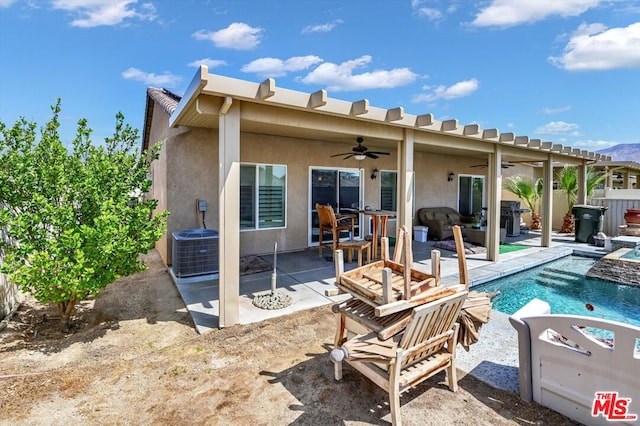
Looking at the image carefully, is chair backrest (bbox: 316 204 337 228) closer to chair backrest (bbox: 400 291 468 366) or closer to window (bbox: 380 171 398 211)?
window (bbox: 380 171 398 211)

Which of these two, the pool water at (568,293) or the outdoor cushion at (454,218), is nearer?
the pool water at (568,293)

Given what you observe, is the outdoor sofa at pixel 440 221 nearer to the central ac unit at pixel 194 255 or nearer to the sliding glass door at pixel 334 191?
the sliding glass door at pixel 334 191

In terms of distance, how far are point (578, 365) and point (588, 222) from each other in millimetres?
9806

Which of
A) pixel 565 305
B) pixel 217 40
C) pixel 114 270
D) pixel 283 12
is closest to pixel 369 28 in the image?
pixel 283 12

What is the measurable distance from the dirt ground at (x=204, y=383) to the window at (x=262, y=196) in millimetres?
3478

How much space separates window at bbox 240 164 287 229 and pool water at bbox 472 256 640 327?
14.7ft

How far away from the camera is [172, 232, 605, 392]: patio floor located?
3.14 metres

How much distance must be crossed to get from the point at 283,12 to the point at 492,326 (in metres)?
9.40

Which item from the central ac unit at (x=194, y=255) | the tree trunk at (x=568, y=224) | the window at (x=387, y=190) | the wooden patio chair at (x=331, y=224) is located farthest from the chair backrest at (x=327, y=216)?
the tree trunk at (x=568, y=224)

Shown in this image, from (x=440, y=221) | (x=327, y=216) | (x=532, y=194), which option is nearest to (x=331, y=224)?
(x=327, y=216)

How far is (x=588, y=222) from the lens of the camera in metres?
9.78

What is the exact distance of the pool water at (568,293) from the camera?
199 inches

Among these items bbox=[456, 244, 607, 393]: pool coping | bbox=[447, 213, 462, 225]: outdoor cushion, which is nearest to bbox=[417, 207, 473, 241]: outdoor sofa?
bbox=[447, 213, 462, 225]: outdoor cushion

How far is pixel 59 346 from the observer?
12.0 ft
